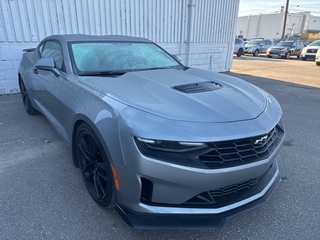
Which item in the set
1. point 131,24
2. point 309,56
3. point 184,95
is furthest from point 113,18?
point 309,56

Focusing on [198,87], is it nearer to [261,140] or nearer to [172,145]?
[261,140]

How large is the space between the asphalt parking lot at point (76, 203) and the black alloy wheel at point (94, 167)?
0.19m

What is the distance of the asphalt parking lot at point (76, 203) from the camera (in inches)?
76.1

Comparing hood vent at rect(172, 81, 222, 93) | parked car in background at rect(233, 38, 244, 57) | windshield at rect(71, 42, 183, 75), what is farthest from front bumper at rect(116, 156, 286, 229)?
parked car in background at rect(233, 38, 244, 57)

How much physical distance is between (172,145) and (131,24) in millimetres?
6994

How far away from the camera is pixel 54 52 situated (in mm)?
3246

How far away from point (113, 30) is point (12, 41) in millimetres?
2804

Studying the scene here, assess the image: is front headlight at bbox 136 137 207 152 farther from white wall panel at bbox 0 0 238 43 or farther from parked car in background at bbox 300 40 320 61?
parked car in background at bbox 300 40 320 61

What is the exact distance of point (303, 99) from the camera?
6.51m

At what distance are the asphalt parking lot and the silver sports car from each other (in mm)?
245

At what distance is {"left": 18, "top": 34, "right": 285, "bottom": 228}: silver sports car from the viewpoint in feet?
5.13

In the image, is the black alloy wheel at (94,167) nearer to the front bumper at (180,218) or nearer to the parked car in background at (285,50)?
the front bumper at (180,218)

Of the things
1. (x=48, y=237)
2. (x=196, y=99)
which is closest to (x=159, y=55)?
(x=196, y=99)

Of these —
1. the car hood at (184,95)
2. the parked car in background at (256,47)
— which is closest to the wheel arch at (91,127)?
the car hood at (184,95)
